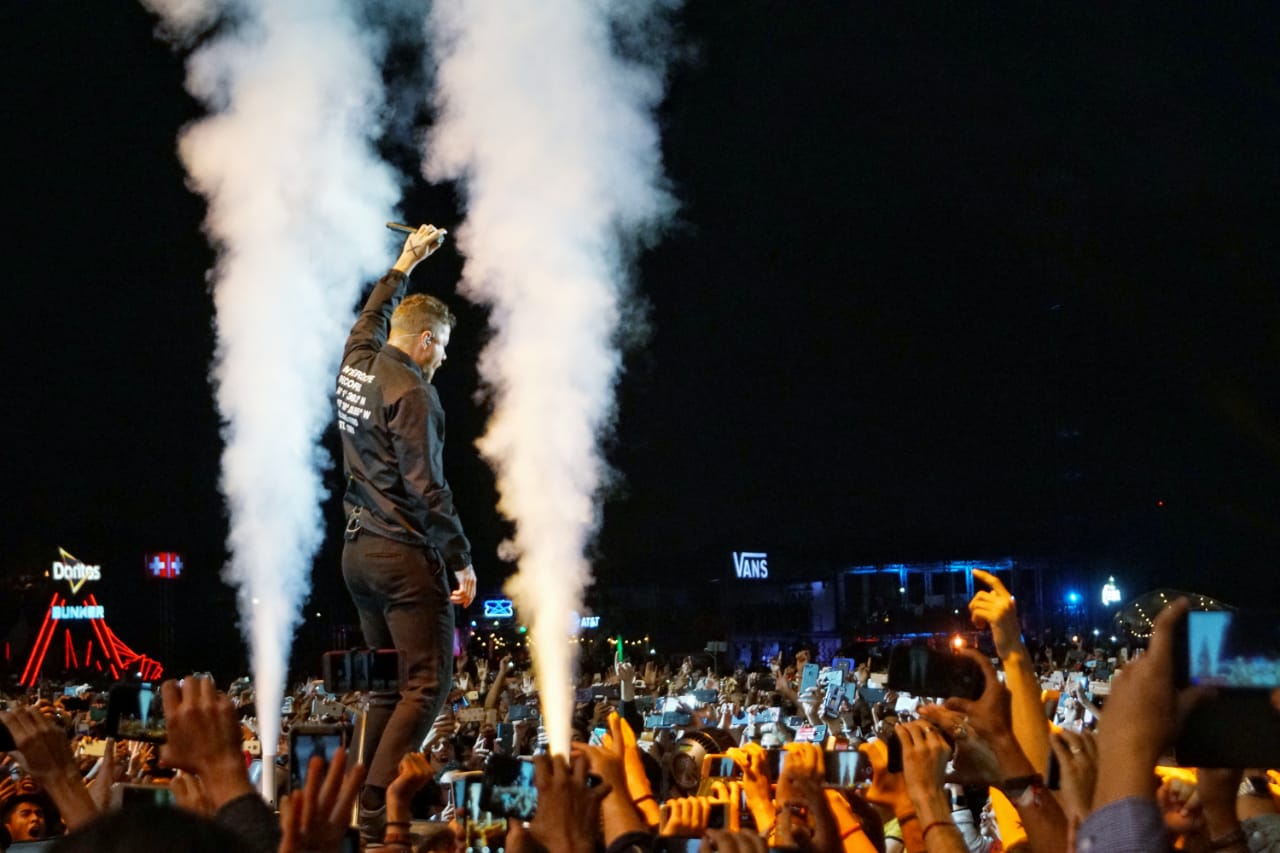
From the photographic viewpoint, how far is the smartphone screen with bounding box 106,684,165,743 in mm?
3826

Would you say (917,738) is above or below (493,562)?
below

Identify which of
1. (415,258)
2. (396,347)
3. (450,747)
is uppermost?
(415,258)

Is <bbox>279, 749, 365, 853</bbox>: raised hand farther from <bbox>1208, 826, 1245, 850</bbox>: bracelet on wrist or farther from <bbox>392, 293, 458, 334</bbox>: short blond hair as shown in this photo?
<bbox>392, 293, 458, 334</bbox>: short blond hair

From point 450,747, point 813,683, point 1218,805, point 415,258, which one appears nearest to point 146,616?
point 813,683

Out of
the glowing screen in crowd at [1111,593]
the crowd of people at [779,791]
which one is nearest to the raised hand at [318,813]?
the crowd of people at [779,791]

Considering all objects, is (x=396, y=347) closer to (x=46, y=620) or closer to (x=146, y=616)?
(x=46, y=620)

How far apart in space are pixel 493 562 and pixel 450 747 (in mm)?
40588

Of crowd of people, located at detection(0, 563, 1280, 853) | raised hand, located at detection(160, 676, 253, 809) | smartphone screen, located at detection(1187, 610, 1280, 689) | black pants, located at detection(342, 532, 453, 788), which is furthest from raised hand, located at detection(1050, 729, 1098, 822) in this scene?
black pants, located at detection(342, 532, 453, 788)

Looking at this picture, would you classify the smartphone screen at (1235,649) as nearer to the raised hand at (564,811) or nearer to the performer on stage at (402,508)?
the raised hand at (564,811)

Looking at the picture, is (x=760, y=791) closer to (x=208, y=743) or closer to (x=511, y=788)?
(x=511, y=788)

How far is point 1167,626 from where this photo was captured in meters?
1.95

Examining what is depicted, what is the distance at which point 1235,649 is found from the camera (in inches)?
76.2

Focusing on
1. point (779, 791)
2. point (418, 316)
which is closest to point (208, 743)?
point (779, 791)

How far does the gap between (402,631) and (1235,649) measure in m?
4.45
